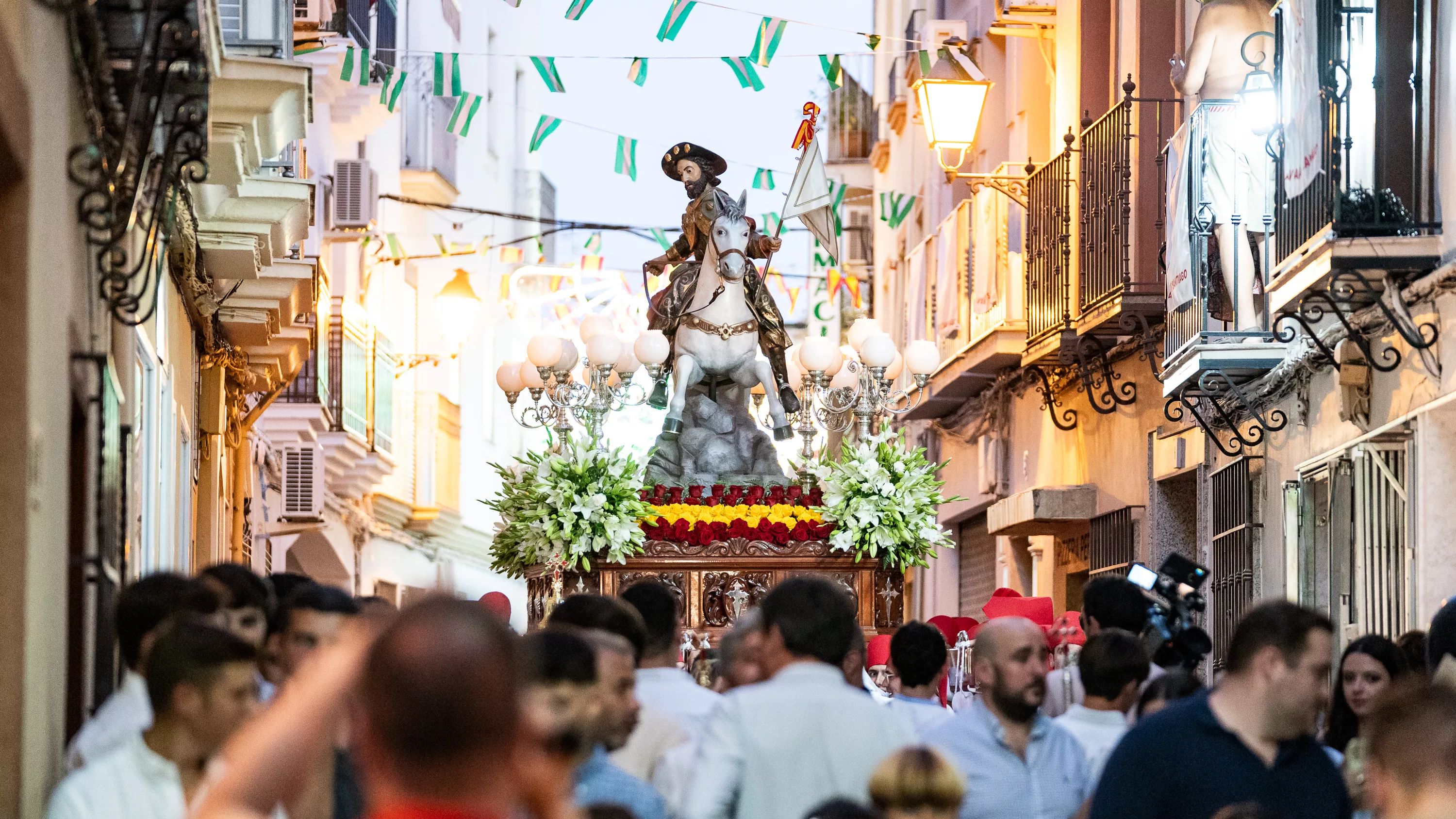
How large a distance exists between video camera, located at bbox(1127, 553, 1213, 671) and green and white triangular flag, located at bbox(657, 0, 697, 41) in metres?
8.76

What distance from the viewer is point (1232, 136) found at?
1377 centimetres

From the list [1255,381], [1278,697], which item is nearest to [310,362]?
[1255,381]

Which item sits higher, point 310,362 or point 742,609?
point 310,362

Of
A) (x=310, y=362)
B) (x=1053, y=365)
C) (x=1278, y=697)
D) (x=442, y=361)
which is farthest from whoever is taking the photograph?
(x=442, y=361)

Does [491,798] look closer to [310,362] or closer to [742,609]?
[742,609]

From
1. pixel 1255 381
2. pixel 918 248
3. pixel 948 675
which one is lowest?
pixel 948 675

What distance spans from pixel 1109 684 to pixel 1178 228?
25.1 feet

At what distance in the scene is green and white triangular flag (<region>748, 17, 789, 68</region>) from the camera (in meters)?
16.5

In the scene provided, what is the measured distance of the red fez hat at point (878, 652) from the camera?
11523mm

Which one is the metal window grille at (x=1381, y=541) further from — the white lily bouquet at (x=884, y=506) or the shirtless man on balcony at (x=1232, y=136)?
the white lily bouquet at (x=884, y=506)

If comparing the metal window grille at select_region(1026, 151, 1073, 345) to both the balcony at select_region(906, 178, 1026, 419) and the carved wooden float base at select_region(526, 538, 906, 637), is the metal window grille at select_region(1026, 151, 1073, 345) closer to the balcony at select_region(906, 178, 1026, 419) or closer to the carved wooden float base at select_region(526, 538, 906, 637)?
the balcony at select_region(906, 178, 1026, 419)

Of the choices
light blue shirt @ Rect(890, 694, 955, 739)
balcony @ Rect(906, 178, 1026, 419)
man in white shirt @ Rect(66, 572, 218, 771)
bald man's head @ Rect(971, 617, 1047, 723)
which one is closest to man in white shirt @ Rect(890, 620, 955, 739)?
light blue shirt @ Rect(890, 694, 955, 739)

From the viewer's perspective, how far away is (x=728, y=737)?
548 cm

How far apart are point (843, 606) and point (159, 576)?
1671mm
